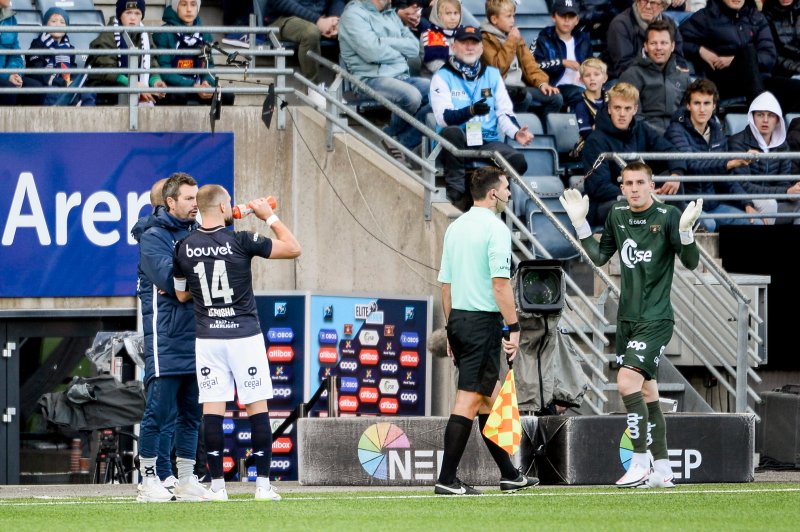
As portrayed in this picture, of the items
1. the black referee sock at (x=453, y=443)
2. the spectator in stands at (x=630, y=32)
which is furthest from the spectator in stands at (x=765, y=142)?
the black referee sock at (x=453, y=443)

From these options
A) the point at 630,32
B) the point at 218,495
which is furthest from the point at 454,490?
the point at 630,32

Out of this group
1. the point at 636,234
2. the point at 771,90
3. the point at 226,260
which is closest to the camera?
the point at 226,260

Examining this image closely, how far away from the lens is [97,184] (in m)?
14.9

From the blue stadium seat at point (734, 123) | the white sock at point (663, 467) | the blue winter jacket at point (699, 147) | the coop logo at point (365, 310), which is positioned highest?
the blue stadium seat at point (734, 123)

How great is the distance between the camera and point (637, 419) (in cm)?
1035

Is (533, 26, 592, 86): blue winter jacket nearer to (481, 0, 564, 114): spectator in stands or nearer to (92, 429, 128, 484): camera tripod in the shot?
(481, 0, 564, 114): spectator in stands

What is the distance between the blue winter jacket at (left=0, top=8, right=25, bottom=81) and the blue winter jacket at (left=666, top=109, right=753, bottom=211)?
641cm

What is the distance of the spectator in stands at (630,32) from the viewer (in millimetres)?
17016

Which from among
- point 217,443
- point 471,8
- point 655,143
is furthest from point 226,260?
point 471,8

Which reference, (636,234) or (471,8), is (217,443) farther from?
(471,8)

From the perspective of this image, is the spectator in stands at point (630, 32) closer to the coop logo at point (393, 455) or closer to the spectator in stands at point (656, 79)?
the spectator in stands at point (656, 79)

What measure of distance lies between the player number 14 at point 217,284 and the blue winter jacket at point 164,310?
1.33 ft

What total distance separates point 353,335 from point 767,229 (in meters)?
4.10

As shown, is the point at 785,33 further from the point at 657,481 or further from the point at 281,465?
the point at 657,481
